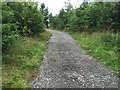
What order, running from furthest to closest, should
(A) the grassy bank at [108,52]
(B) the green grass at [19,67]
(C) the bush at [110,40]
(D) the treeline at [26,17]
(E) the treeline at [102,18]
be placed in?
(E) the treeline at [102,18], (D) the treeline at [26,17], (C) the bush at [110,40], (A) the grassy bank at [108,52], (B) the green grass at [19,67]

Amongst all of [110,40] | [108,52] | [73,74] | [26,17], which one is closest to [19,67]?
[73,74]

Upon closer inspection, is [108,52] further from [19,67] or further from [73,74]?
[19,67]

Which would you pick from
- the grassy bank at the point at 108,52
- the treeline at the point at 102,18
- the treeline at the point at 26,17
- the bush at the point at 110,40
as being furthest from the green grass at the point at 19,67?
the treeline at the point at 102,18

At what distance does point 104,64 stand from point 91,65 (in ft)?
2.83

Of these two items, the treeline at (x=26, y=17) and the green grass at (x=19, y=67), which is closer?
the green grass at (x=19, y=67)

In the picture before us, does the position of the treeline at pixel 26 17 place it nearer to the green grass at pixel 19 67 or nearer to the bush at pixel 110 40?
the green grass at pixel 19 67

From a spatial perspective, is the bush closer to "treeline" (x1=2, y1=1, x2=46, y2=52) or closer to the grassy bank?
the grassy bank

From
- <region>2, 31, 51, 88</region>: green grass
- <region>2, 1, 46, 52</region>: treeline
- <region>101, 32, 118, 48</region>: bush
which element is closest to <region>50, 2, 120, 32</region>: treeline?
<region>101, 32, 118, 48</region>: bush

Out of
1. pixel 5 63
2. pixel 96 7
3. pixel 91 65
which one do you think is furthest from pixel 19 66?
pixel 96 7

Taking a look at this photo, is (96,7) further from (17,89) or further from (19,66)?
(17,89)

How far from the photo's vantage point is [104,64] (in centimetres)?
1476

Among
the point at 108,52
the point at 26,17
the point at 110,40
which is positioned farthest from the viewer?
the point at 26,17

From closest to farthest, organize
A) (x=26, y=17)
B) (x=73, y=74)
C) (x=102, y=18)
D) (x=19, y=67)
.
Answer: (x=73, y=74)
(x=19, y=67)
(x=26, y=17)
(x=102, y=18)

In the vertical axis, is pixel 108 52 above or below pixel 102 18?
below
